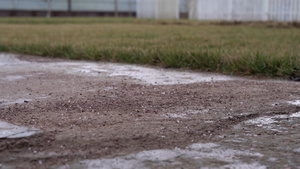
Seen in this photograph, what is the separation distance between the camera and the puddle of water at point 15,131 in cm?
198

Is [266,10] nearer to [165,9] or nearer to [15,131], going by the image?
[165,9]

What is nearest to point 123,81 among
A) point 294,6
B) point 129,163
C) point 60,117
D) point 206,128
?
point 60,117

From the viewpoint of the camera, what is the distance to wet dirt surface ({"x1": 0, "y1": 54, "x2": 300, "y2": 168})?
1.76 m

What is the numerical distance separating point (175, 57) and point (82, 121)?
2.53 meters

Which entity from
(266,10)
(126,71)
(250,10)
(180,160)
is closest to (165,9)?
(250,10)

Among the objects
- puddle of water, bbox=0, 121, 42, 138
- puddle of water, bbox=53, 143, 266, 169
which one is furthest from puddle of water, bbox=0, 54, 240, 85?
puddle of water, bbox=53, 143, 266, 169

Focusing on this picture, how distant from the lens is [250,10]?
13.9m

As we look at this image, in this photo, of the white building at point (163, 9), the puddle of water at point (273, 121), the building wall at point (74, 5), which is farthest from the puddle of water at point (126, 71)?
the building wall at point (74, 5)

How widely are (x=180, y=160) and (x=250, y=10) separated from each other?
1296cm

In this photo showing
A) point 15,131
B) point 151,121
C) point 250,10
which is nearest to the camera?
point 15,131

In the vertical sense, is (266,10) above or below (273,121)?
above

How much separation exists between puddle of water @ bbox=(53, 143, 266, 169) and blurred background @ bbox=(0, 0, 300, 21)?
11.7 meters

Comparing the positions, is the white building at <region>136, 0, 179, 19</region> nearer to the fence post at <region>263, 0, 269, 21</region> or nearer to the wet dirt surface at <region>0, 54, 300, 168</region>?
the fence post at <region>263, 0, 269, 21</region>

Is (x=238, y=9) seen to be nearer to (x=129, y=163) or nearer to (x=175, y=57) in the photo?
(x=175, y=57)
